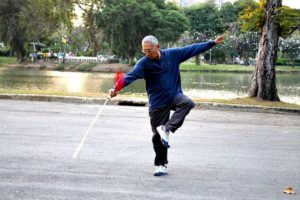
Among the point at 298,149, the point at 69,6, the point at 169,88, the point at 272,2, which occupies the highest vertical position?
the point at 69,6

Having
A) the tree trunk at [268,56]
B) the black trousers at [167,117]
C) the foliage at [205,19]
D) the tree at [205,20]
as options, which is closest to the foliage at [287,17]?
the tree trunk at [268,56]

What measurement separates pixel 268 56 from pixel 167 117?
11298mm

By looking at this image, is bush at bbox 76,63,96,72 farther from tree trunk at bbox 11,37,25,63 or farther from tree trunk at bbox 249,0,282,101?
tree trunk at bbox 249,0,282,101

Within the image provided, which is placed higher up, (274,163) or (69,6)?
(69,6)

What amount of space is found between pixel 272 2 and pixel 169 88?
458 inches

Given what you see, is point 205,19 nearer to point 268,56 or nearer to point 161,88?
point 268,56

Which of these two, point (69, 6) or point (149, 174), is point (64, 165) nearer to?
point (149, 174)

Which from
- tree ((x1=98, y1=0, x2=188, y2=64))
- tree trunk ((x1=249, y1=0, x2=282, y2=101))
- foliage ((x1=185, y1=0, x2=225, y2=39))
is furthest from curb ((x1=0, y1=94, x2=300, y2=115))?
foliage ((x1=185, y1=0, x2=225, y2=39))

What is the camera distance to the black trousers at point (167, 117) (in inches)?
267

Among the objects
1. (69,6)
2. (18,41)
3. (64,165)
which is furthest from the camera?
(18,41)

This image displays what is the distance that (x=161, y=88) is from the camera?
22.2 feet

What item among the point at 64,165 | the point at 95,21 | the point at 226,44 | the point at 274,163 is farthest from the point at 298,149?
the point at 226,44

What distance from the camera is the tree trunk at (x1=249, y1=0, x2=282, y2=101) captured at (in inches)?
682

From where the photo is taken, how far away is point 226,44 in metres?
82.3
